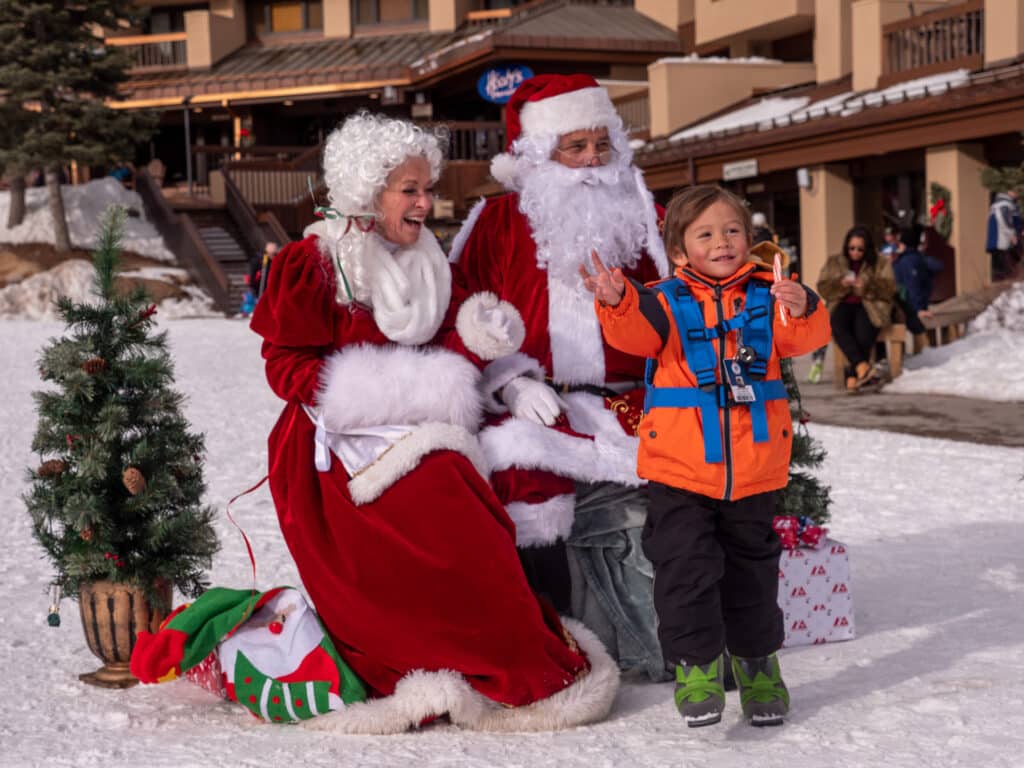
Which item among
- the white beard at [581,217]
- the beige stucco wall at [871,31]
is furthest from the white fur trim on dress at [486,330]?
the beige stucco wall at [871,31]

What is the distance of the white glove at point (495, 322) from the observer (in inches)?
157

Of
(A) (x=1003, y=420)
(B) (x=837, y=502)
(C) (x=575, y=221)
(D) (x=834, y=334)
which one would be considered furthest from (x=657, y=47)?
(C) (x=575, y=221)

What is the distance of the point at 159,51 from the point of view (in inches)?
1433

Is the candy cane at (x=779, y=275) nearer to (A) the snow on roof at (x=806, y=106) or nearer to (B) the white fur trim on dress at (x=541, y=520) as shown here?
(B) the white fur trim on dress at (x=541, y=520)

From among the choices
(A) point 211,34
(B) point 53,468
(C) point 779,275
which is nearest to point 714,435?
(C) point 779,275

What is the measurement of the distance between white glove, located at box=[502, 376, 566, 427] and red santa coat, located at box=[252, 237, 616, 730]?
183 mm

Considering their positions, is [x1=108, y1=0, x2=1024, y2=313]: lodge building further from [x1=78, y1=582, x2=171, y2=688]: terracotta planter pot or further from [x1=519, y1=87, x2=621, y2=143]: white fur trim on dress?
[x1=78, y1=582, x2=171, y2=688]: terracotta planter pot

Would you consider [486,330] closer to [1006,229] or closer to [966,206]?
[1006,229]

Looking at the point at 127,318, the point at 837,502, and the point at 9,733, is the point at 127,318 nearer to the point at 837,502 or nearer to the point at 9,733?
the point at 9,733

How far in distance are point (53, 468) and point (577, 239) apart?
1.78 m

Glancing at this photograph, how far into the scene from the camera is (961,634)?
179 inches

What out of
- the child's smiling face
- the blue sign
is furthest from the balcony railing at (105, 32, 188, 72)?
the child's smiling face

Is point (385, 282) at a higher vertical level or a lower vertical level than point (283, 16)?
lower

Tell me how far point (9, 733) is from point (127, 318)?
1.33 meters
